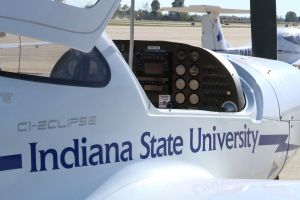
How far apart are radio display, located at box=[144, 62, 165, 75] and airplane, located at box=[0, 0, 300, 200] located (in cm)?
98

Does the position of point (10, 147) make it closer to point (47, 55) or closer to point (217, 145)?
point (47, 55)

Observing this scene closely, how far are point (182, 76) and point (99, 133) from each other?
1.96 meters

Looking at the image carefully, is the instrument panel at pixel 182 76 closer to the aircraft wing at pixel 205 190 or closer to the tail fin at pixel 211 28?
the aircraft wing at pixel 205 190

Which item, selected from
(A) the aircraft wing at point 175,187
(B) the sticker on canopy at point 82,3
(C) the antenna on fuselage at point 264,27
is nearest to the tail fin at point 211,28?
(C) the antenna on fuselage at point 264,27

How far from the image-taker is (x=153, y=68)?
4.71m

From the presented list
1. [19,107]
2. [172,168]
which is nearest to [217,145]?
[172,168]

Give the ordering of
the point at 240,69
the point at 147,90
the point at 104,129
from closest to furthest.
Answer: the point at 104,129
the point at 240,69
the point at 147,90

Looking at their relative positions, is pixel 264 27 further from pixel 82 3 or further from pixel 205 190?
pixel 82 3

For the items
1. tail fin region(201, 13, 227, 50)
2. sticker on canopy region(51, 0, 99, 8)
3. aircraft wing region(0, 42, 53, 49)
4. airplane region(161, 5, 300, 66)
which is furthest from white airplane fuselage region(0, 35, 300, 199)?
tail fin region(201, 13, 227, 50)

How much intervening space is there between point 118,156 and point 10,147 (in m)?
0.65

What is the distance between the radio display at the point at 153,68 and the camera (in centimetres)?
464

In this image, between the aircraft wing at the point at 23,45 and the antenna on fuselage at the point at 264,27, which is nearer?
the aircraft wing at the point at 23,45

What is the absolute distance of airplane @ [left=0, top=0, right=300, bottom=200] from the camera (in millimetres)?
2322

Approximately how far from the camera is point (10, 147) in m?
2.28
